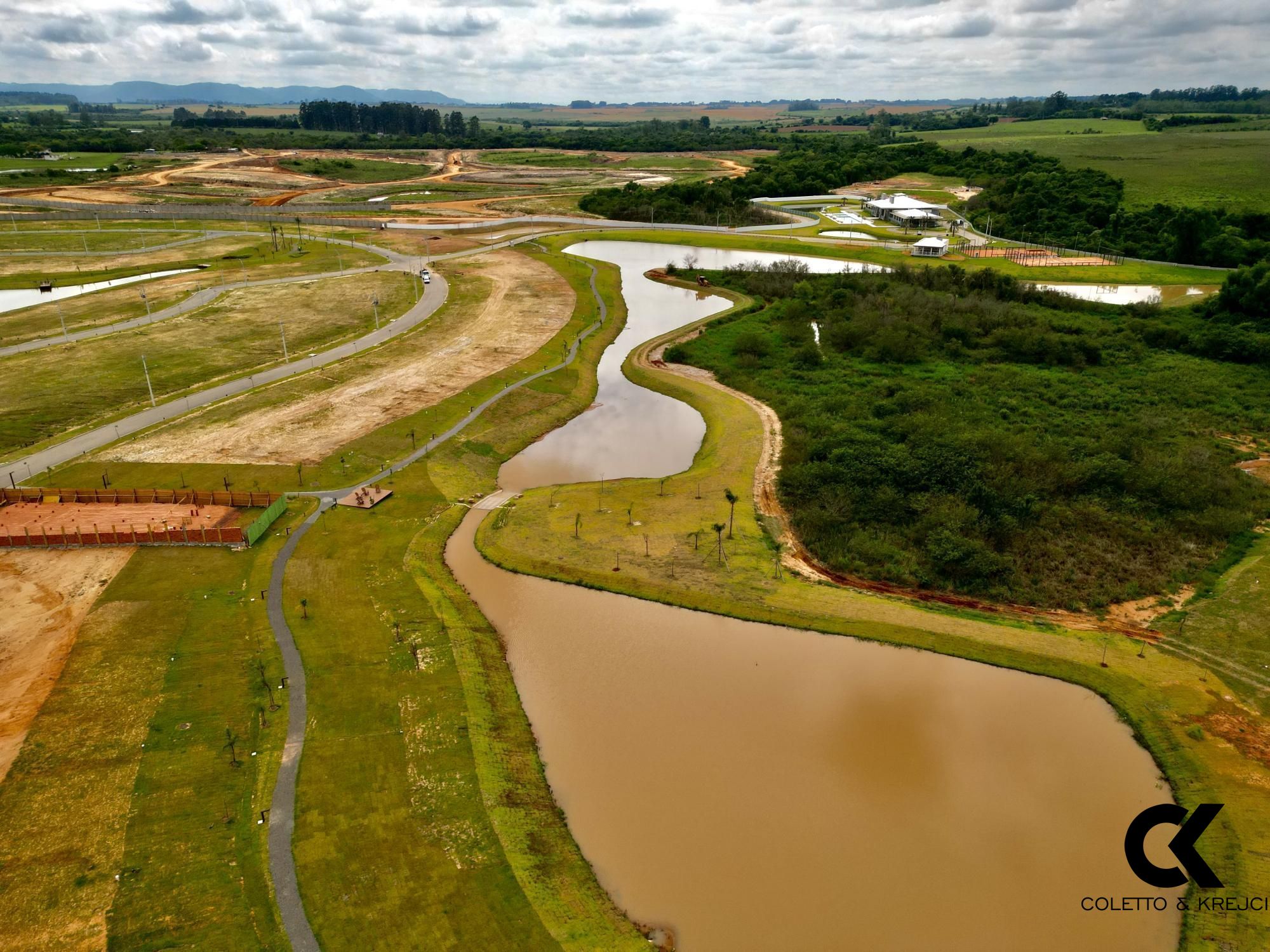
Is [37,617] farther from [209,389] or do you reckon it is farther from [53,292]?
[53,292]

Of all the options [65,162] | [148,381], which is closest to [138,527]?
[148,381]

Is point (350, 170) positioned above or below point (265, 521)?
above

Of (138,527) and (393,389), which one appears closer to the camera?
(138,527)

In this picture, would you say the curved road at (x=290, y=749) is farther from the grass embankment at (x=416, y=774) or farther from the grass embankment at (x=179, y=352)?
the grass embankment at (x=179, y=352)

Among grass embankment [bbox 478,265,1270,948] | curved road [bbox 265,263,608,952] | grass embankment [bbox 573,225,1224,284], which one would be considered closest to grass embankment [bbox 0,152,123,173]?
grass embankment [bbox 573,225,1224,284]

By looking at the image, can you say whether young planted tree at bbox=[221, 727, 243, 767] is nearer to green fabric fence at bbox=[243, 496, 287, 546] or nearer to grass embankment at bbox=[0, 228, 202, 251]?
green fabric fence at bbox=[243, 496, 287, 546]

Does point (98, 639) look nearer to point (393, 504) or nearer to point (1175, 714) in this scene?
point (393, 504)

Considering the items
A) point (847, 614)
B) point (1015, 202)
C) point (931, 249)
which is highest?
point (1015, 202)

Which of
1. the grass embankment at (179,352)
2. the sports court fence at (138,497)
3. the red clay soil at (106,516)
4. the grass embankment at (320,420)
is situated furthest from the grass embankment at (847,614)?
the grass embankment at (179,352)
